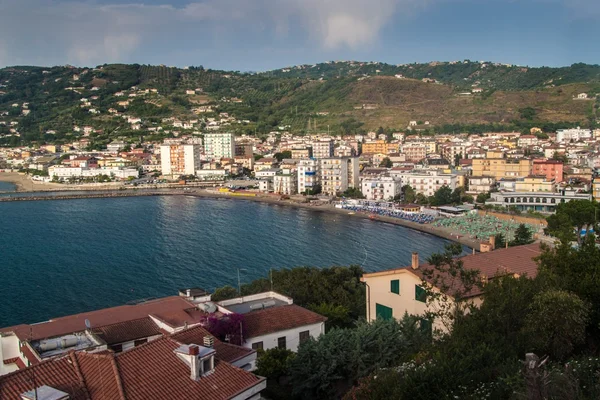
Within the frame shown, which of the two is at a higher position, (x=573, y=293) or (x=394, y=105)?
(x=394, y=105)

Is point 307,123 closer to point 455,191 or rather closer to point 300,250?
point 455,191

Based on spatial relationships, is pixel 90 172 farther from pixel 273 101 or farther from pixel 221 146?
pixel 273 101

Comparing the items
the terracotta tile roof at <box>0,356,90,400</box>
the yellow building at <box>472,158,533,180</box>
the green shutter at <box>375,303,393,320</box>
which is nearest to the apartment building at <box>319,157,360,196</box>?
the yellow building at <box>472,158,533,180</box>

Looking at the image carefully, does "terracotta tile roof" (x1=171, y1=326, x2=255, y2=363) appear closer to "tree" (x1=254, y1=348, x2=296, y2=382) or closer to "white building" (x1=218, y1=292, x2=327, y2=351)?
"tree" (x1=254, y1=348, x2=296, y2=382)

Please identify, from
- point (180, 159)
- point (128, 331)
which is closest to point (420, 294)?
point (128, 331)

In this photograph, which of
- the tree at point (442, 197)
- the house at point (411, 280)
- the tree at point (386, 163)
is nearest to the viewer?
the house at point (411, 280)

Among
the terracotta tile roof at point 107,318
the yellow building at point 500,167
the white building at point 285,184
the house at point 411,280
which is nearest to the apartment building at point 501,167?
the yellow building at point 500,167

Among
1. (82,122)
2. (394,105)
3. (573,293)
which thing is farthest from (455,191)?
(82,122)

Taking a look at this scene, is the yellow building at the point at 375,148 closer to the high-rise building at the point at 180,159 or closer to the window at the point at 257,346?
the high-rise building at the point at 180,159
